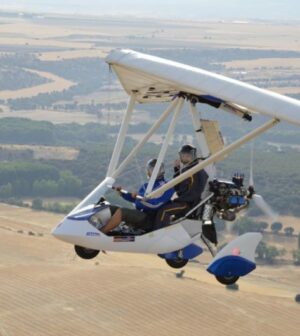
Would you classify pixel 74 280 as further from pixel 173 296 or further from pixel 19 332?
pixel 19 332

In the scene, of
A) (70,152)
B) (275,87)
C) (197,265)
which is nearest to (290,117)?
(197,265)

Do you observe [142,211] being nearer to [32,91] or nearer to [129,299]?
[129,299]

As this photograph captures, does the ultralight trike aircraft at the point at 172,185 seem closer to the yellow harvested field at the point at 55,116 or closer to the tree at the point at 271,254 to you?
the tree at the point at 271,254

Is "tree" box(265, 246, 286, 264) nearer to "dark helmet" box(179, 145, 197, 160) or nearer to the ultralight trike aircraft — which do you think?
the ultralight trike aircraft

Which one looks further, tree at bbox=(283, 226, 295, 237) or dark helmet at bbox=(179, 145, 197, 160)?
tree at bbox=(283, 226, 295, 237)

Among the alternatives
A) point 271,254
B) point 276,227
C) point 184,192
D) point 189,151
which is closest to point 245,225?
point 271,254

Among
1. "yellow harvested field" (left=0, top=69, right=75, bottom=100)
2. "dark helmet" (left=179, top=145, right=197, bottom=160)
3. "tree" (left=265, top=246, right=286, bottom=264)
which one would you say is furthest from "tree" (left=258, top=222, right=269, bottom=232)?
"yellow harvested field" (left=0, top=69, right=75, bottom=100)

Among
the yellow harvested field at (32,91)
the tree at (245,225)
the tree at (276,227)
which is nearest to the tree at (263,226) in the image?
the tree at (245,225)
